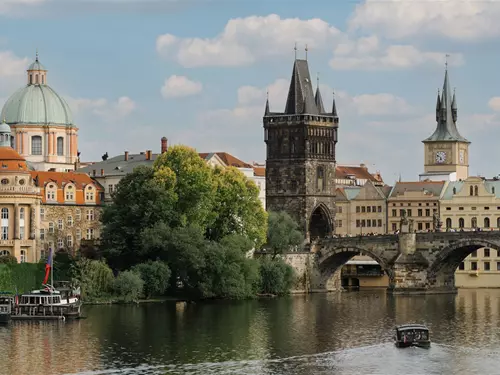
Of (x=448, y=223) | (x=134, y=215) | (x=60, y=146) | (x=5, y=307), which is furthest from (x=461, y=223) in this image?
(x=5, y=307)

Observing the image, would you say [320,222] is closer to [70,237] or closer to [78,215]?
[78,215]

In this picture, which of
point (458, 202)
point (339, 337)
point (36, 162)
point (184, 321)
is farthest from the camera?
point (458, 202)

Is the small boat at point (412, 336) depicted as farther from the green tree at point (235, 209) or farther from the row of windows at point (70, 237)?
the row of windows at point (70, 237)

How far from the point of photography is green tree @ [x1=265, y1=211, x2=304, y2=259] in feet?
508

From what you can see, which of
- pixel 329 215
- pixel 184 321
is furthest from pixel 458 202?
pixel 184 321

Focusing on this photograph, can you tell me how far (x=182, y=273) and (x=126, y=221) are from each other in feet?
21.2

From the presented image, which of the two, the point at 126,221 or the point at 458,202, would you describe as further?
the point at 458,202

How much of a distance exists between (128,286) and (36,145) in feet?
130

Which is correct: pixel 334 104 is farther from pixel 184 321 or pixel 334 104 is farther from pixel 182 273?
pixel 184 321

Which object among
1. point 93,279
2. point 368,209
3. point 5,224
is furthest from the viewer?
point 368,209

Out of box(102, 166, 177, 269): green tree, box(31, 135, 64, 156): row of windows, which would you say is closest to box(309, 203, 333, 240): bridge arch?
box(31, 135, 64, 156): row of windows

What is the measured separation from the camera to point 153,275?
133 metres

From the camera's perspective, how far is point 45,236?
147625mm

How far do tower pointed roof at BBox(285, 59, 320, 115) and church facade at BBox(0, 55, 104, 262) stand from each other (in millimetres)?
21565
